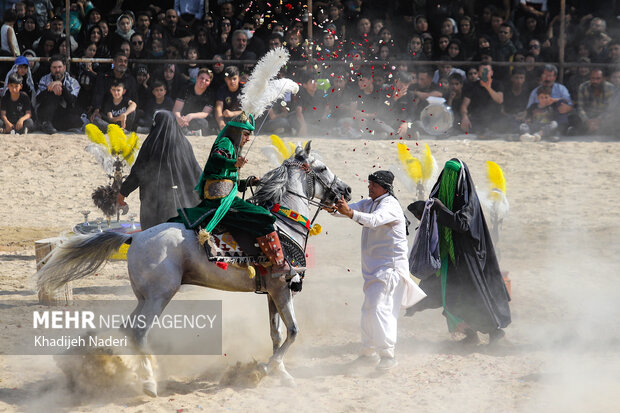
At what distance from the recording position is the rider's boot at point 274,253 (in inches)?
258

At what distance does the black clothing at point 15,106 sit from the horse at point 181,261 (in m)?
9.67

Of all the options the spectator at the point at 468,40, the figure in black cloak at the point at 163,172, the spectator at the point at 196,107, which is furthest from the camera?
the spectator at the point at 468,40

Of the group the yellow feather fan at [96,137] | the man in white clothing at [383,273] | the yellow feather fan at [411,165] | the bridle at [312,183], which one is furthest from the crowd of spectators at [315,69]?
the bridle at [312,183]

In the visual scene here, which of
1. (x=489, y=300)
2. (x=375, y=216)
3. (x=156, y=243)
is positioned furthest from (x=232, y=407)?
(x=489, y=300)

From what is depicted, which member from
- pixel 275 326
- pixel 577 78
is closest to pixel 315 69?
pixel 577 78

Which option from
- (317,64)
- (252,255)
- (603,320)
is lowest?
(603,320)

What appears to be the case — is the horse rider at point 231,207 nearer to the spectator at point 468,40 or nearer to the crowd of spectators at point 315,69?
the crowd of spectators at point 315,69

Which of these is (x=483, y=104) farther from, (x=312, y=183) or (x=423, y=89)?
(x=312, y=183)

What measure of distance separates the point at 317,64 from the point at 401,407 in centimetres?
1018

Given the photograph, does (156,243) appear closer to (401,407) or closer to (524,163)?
(401,407)

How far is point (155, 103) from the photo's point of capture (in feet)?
50.6

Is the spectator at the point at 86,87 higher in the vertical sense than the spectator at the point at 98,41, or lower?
lower

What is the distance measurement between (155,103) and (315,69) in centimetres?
301

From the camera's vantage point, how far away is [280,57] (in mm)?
7008
